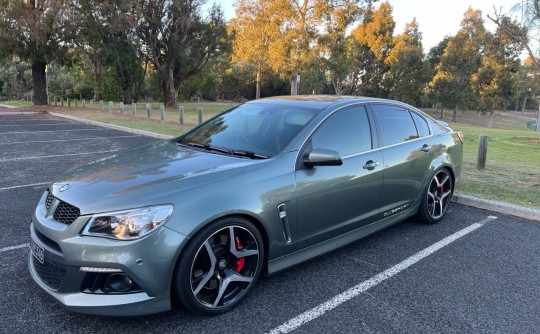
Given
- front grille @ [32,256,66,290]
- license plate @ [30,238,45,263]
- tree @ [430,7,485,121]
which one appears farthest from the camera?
tree @ [430,7,485,121]

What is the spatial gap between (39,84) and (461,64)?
127ft

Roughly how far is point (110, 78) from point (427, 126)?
113ft

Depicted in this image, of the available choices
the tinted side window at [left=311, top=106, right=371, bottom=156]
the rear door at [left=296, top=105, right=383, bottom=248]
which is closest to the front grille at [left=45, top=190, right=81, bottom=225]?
the rear door at [left=296, top=105, right=383, bottom=248]

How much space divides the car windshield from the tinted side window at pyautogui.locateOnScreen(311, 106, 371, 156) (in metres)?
0.19

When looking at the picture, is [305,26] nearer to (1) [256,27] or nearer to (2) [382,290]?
(1) [256,27]

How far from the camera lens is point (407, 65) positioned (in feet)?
155

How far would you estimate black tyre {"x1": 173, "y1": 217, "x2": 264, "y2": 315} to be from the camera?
2.68m

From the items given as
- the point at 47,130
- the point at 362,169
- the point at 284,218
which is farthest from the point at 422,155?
the point at 47,130

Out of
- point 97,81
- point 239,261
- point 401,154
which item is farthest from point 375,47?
point 239,261

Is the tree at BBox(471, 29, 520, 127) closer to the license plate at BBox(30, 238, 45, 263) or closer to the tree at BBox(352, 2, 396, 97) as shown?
the tree at BBox(352, 2, 396, 97)

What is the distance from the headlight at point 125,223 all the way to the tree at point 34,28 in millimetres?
22556

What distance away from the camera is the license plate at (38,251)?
A: 9.06 ft

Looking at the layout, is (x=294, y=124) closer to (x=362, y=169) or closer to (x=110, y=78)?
(x=362, y=169)

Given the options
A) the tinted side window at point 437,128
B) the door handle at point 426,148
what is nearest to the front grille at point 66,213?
the door handle at point 426,148
